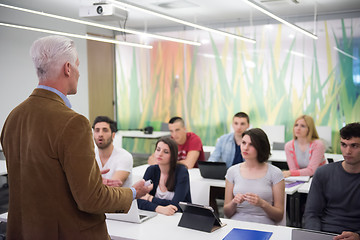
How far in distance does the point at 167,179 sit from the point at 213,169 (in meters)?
0.89

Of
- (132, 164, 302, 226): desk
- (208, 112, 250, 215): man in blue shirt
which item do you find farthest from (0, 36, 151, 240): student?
(208, 112, 250, 215): man in blue shirt

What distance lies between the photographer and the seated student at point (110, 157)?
369 centimetres

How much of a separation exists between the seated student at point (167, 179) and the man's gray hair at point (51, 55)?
5.74ft

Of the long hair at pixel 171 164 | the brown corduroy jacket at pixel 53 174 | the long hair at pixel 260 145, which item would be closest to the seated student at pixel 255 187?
the long hair at pixel 260 145

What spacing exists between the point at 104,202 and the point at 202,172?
2.79 meters

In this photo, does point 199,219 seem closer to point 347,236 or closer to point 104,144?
point 347,236

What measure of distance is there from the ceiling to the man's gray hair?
4.94 metres

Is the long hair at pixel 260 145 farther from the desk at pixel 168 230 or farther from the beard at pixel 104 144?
the beard at pixel 104 144

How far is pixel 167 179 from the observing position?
3.46 metres

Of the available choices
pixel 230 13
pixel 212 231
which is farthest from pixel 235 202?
pixel 230 13

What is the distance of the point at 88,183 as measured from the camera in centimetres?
153

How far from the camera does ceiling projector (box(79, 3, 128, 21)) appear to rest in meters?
5.98

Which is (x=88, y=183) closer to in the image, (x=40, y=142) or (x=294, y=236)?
(x=40, y=142)

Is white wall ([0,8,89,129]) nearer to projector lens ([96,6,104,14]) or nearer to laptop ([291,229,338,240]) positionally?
projector lens ([96,6,104,14])
